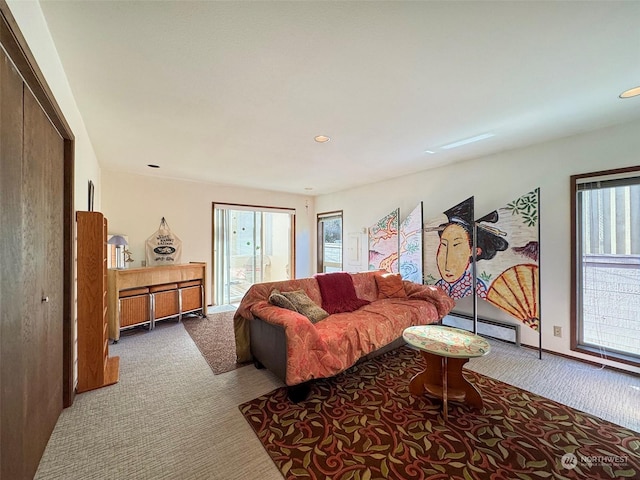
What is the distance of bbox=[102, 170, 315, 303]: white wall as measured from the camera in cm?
411

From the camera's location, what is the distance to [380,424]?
1.81 meters

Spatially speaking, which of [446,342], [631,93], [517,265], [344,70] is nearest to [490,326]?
[517,265]

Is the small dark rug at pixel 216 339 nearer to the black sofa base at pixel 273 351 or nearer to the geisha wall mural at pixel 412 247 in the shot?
the black sofa base at pixel 273 351

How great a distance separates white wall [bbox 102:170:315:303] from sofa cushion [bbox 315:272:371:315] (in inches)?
114

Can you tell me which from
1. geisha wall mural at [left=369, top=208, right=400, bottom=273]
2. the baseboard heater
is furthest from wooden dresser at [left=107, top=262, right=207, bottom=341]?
the baseboard heater

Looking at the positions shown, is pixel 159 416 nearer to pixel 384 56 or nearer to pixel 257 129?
pixel 257 129

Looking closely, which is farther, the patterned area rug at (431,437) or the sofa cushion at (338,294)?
the sofa cushion at (338,294)

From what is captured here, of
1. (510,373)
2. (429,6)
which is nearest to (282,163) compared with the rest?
(429,6)

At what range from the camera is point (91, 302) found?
2.20 meters

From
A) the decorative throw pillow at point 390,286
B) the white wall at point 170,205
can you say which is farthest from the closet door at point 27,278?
the decorative throw pillow at point 390,286

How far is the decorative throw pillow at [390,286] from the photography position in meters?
3.61

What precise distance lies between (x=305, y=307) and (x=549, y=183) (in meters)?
3.24

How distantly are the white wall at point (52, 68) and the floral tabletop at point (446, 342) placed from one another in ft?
9.66

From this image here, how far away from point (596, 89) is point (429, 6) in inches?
68.6
